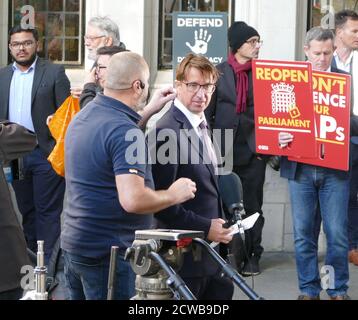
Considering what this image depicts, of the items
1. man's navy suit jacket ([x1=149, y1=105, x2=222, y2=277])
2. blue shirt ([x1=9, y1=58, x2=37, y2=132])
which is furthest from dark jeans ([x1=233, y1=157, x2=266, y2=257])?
man's navy suit jacket ([x1=149, y1=105, x2=222, y2=277])

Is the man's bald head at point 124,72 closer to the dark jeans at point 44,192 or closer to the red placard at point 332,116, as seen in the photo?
the red placard at point 332,116

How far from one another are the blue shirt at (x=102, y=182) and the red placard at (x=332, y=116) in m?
2.48

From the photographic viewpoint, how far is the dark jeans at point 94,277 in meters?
5.70

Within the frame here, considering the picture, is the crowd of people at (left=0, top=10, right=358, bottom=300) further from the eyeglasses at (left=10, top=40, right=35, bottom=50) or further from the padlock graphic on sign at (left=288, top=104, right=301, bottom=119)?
the eyeglasses at (left=10, top=40, right=35, bottom=50)

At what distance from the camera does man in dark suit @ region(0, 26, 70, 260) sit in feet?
31.8

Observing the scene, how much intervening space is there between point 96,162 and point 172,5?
17.1 ft

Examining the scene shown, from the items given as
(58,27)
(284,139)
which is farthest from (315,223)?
(58,27)

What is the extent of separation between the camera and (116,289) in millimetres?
5609

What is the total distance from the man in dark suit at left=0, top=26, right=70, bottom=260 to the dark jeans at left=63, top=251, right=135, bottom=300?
12.0 feet

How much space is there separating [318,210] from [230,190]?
8.34ft

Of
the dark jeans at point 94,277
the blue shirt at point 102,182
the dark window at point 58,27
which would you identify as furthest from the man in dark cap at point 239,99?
the blue shirt at point 102,182

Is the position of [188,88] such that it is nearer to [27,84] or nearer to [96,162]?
[96,162]

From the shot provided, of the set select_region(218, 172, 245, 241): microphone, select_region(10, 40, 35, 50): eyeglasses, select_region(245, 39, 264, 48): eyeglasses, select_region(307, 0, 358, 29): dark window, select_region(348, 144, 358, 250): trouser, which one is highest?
select_region(307, 0, 358, 29): dark window
